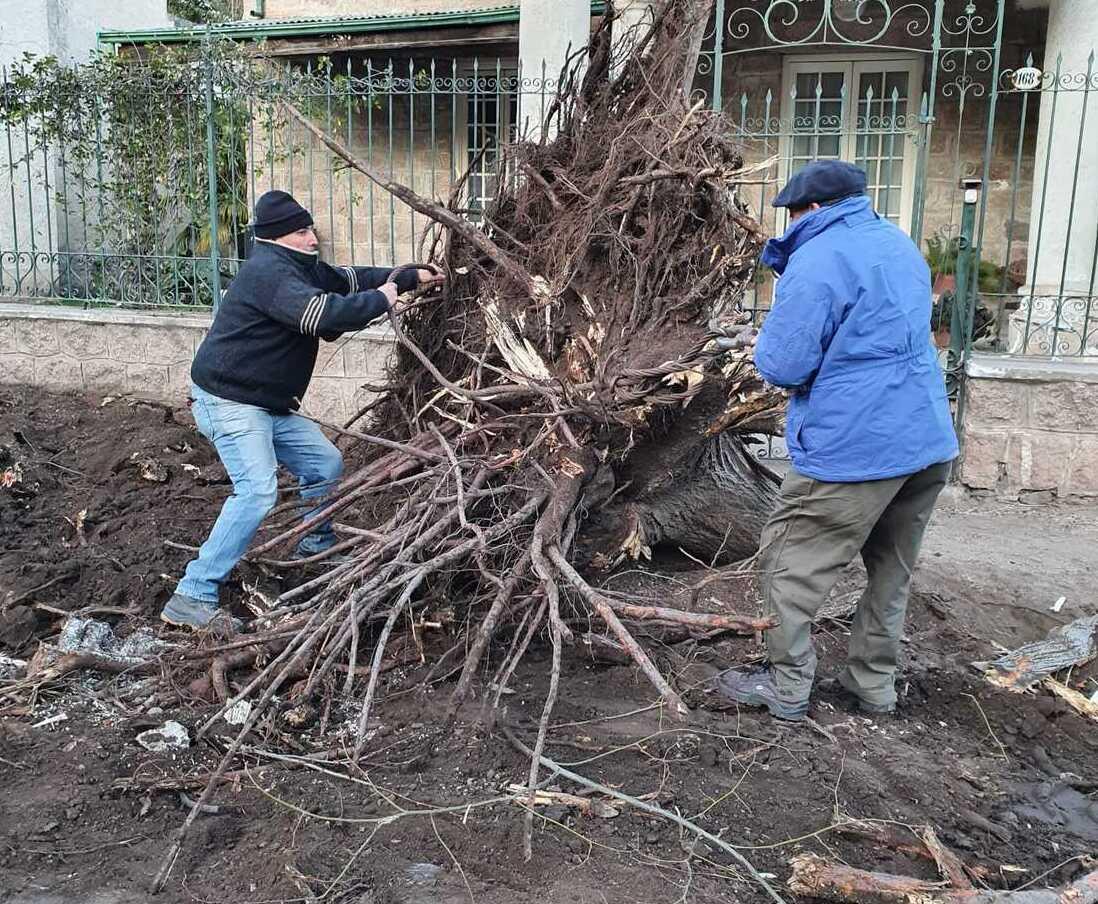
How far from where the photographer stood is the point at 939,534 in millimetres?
5844

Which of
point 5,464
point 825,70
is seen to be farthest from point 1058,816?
point 825,70

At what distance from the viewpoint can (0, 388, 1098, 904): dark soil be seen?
2711 millimetres

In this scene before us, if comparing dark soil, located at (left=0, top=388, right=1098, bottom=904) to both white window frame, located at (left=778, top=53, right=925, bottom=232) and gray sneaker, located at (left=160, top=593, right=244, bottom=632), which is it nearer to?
gray sneaker, located at (left=160, top=593, right=244, bottom=632)

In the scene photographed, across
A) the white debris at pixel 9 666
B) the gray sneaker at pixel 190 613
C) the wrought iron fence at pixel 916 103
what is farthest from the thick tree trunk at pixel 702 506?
the wrought iron fence at pixel 916 103

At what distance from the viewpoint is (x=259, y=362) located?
4.42m

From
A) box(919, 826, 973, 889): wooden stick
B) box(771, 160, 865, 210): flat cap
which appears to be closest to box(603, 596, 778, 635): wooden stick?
box(919, 826, 973, 889): wooden stick

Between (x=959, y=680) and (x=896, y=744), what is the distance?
2.14ft

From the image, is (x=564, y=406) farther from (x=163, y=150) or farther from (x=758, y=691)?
(x=163, y=150)

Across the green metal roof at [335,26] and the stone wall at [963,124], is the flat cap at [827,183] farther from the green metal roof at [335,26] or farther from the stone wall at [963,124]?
the green metal roof at [335,26]

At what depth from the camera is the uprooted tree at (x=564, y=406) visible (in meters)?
3.80

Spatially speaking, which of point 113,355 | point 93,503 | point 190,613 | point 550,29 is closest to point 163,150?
point 113,355

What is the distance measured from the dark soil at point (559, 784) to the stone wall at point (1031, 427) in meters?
2.21

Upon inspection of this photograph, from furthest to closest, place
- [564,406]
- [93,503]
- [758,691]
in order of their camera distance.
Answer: [93,503], [564,406], [758,691]

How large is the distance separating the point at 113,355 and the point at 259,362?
13.5ft
